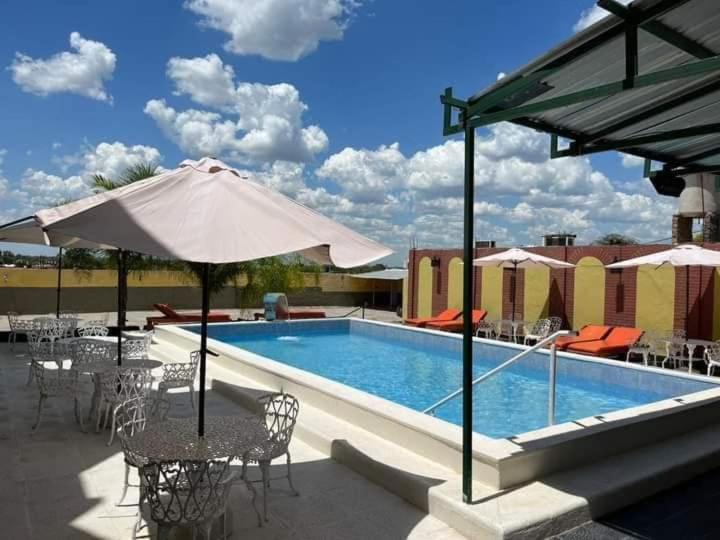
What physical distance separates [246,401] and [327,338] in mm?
9169

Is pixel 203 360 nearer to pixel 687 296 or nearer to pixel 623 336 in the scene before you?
pixel 623 336

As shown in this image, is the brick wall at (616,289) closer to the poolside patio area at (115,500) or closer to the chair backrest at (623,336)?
the chair backrest at (623,336)

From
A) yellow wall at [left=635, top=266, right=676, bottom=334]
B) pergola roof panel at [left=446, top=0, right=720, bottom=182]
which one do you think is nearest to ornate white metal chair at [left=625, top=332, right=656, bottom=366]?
yellow wall at [left=635, top=266, right=676, bottom=334]

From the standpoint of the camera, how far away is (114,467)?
16.7 ft

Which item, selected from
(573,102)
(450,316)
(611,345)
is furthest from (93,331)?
(573,102)

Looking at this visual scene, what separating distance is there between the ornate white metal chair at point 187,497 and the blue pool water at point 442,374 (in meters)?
5.21

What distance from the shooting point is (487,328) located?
1544 cm

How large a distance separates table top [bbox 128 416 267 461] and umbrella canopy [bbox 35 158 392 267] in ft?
4.86

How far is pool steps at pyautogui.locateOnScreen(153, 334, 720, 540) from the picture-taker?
3.96 m

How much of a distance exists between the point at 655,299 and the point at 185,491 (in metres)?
13.5

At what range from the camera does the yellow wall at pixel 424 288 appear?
2106cm

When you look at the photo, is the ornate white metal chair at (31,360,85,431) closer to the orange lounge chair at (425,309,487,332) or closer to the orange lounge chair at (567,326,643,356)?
the orange lounge chair at (567,326,643,356)

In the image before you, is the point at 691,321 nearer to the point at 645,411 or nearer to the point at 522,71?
the point at 645,411

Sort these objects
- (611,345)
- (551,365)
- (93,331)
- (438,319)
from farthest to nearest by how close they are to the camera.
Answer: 1. (438,319)
2. (93,331)
3. (611,345)
4. (551,365)
